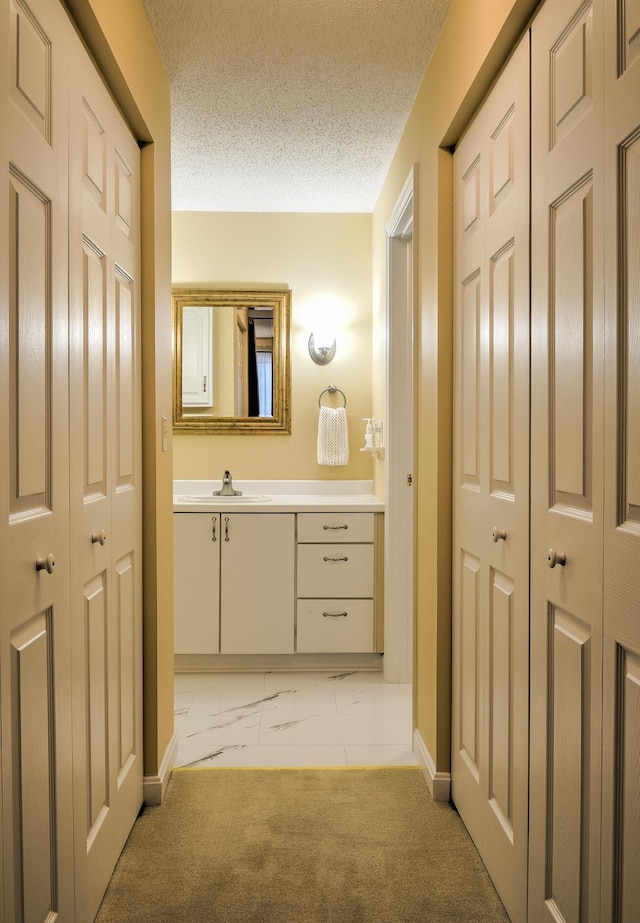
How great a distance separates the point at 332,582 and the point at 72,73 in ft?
8.51

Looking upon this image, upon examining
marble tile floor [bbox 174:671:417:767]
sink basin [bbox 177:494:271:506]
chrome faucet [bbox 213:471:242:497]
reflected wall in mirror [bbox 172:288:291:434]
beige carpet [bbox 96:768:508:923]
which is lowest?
marble tile floor [bbox 174:671:417:767]

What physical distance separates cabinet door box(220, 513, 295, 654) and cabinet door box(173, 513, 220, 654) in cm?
4

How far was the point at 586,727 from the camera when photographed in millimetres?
1249

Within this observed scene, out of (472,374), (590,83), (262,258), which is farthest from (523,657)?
(262,258)

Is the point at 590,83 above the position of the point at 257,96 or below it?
below

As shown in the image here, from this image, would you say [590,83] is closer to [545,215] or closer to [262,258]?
[545,215]

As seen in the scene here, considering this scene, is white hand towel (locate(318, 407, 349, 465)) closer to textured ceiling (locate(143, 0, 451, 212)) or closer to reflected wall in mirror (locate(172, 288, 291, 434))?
reflected wall in mirror (locate(172, 288, 291, 434))

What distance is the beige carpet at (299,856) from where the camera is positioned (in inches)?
67.4

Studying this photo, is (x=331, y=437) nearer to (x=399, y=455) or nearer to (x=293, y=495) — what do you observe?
(x=293, y=495)

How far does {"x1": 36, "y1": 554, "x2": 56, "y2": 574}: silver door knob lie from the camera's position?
128 cm

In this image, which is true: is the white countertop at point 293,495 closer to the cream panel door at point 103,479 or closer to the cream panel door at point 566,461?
the cream panel door at point 103,479

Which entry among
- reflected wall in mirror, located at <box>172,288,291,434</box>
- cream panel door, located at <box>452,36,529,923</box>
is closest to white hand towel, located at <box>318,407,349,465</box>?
reflected wall in mirror, located at <box>172,288,291,434</box>

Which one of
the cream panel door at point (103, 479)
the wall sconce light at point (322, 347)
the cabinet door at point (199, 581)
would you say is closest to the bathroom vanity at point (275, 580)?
the cabinet door at point (199, 581)

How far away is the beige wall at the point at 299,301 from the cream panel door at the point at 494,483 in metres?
1.95
